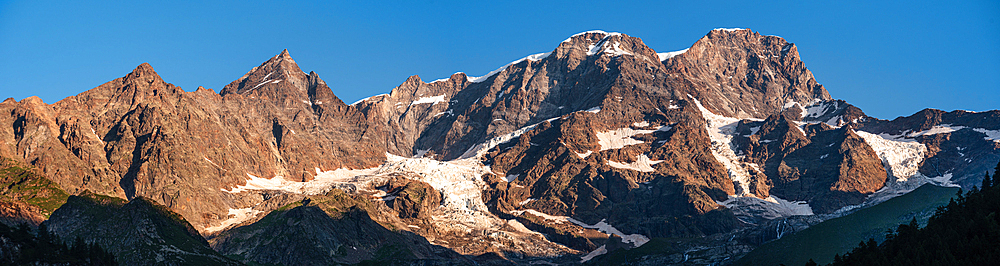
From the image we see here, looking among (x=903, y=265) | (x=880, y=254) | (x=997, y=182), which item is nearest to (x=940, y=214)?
(x=997, y=182)

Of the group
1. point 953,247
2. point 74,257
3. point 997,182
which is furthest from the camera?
point 997,182

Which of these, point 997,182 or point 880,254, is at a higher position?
point 997,182

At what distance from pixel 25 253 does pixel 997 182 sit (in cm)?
20913

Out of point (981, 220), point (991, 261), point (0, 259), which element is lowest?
point (991, 261)

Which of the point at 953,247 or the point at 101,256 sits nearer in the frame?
the point at 953,247

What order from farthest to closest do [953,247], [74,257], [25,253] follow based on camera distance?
[74,257]
[25,253]
[953,247]

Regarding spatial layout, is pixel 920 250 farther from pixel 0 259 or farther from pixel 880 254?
pixel 0 259

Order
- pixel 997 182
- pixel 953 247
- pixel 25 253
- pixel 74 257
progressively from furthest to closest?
1. pixel 997 182
2. pixel 74 257
3. pixel 25 253
4. pixel 953 247

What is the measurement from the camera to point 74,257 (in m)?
175

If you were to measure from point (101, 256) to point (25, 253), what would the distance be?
29.8 m

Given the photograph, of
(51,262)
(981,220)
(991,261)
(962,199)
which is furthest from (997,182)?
(51,262)

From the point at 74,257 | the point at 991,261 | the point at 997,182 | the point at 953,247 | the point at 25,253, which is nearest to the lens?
the point at 991,261

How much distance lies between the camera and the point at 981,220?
149 m

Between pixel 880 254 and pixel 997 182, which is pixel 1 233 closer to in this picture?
pixel 880 254
